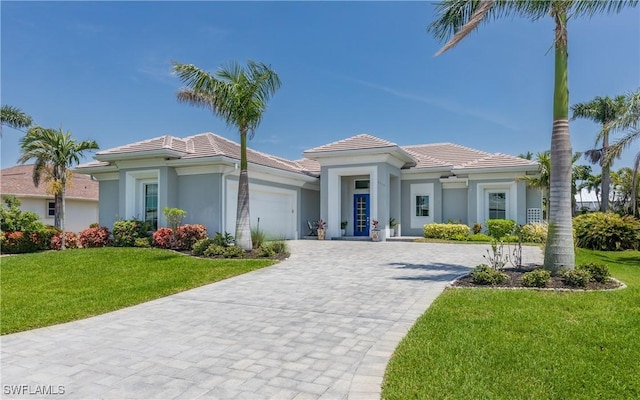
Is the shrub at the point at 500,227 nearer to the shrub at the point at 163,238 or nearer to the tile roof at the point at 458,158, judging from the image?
the tile roof at the point at 458,158

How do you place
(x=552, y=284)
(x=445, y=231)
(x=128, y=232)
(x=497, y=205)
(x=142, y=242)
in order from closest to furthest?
(x=552, y=284) → (x=142, y=242) → (x=128, y=232) → (x=445, y=231) → (x=497, y=205)

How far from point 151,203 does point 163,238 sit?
333 centimetres

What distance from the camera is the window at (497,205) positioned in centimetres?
2252

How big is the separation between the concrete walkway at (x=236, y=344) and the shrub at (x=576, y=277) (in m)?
2.59

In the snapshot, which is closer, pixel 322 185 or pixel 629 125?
pixel 629 125

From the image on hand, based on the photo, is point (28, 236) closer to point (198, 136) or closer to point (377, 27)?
point (198, 136)

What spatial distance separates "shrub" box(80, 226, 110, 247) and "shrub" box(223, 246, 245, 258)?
26.4 feet

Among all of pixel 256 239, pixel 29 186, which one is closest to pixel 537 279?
pixel 256 239

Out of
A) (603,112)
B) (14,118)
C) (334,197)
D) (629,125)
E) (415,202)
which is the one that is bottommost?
(415,202)

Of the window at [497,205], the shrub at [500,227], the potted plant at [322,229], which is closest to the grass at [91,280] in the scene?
the potted plant at [322,229]

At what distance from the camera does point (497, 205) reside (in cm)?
2267

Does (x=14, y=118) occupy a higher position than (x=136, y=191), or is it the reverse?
(x=14, y=118)

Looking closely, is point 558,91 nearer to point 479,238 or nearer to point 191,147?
point 479,238

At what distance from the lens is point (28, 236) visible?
19.2 m
